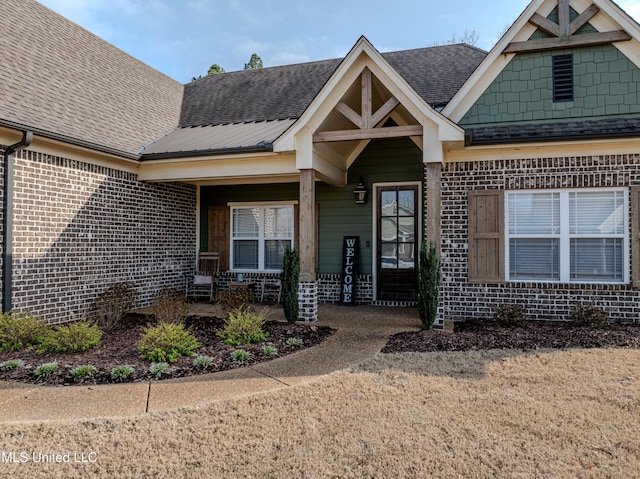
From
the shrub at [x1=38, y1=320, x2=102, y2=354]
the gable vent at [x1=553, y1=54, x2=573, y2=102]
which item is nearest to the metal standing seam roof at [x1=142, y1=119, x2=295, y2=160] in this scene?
the shrub at [x1=38, y1=320, x2=102, y2=354]

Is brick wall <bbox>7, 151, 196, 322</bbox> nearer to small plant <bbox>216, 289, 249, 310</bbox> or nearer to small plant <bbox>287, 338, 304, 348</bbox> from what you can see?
small plant <bbox>216, 289, 249, 310</bbox>

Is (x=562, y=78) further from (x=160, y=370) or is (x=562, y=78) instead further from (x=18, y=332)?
(x=18, y=332)

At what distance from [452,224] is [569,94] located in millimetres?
2963

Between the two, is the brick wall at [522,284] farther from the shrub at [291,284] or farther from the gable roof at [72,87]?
the gable roof at [72,87]

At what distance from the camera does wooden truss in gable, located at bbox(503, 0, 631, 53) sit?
7579mm

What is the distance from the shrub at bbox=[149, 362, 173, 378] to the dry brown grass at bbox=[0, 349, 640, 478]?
4.02ft

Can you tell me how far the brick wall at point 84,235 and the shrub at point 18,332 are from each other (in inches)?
30.6

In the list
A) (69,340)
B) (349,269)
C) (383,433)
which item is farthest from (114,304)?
(383,433)

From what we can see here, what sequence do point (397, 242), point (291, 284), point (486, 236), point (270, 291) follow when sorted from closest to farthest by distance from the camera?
1. point (291, 284)
2. point (486, 236)
3. point (397, 242)
4. point (270, 291)

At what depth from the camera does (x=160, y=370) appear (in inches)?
194

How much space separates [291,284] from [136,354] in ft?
8.48

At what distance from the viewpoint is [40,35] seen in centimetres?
916

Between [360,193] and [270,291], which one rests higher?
[360,193]

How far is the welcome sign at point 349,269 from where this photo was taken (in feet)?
31.8
